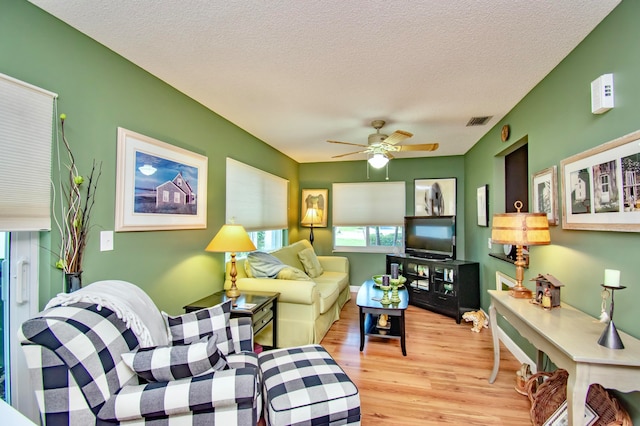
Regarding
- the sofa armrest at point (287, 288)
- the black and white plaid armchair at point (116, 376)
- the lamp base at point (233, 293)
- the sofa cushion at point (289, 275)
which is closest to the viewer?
the black and white plaid armchair at point (116, 376)

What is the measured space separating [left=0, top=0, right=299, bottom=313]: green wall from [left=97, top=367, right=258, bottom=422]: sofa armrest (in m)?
0.92

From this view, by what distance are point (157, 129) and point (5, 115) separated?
102 centimetres

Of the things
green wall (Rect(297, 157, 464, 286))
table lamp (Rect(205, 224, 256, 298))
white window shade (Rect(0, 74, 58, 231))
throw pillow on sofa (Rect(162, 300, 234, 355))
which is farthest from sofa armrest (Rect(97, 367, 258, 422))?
green wall (Rect(297, 157, 464, 286))

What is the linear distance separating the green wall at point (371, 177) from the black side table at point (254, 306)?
9.32 ft

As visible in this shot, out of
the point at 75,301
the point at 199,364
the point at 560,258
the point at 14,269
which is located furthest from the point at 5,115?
the point at 560,258

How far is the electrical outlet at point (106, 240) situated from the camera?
2.00 m

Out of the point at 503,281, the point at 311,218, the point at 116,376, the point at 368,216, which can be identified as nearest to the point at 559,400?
the point at 503,281

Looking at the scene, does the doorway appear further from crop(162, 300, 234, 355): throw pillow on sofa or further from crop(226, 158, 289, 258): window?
crop(226, 158, 289, 258): window

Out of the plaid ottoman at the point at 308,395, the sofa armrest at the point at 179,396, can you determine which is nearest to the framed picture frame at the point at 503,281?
the plaid ottoman at the point at 308,395

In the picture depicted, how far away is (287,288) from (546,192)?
2425 mm

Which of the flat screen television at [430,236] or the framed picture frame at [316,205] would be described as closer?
the flat screen television at [430,236]

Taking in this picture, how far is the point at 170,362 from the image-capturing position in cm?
135

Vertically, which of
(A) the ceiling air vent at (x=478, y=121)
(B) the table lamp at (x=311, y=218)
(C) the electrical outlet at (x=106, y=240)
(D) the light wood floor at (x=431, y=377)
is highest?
(A) the ceiling air vent at (x=478, y=121)

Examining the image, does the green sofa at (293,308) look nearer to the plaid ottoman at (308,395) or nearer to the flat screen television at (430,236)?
the plaid ottoman at (308,395)
